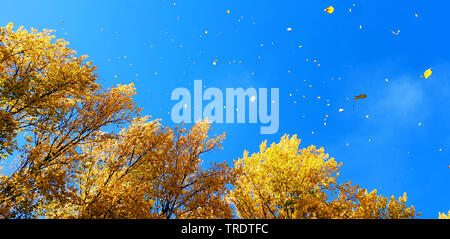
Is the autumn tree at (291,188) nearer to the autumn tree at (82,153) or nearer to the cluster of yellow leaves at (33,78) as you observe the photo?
the autumn tree at (82,153)

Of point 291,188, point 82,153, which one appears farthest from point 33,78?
point 291,188

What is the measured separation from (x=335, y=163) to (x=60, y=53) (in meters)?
11.4

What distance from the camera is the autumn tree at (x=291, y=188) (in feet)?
30.8

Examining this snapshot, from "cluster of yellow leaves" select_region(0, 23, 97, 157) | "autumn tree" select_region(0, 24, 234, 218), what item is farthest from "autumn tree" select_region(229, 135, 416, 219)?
"cluster of yellow leaves" select_region(0, 23, 97, 157)

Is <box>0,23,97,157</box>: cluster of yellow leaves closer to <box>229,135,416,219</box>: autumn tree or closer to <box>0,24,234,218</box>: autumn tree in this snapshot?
<box>0,24,234,218</box>: autumn tree

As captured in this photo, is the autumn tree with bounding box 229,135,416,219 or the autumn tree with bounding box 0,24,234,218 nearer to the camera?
the autumn tree with bounding box 0,24,234,218

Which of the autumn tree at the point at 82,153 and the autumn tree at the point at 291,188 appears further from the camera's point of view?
the autumn tree at the point at 291,188

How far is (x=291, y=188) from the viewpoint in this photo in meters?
9.92

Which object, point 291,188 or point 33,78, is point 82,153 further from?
point 291,188

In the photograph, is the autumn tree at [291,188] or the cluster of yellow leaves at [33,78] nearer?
the cluster of yellow leaves at [33,78]

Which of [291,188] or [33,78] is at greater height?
[33,78]

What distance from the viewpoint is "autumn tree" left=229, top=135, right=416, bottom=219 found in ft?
30.8

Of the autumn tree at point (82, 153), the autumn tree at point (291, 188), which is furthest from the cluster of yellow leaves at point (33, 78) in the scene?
the autumn tree at point (291, 188)
